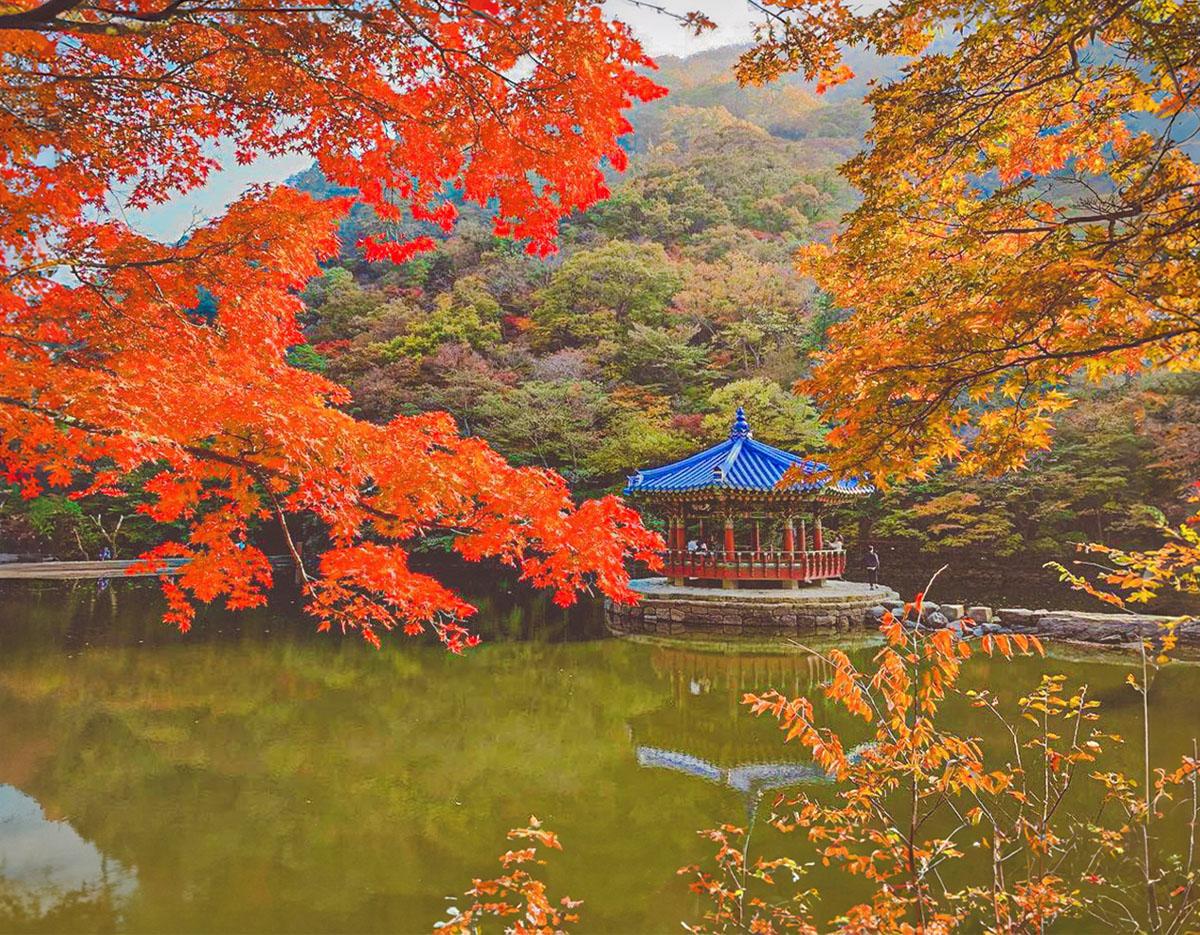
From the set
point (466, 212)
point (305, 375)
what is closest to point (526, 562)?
point (305, 375)

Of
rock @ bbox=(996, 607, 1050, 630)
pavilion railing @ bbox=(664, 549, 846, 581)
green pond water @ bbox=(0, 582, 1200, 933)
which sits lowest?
green pond water @ bbox=(0, 582, 1200, 933)

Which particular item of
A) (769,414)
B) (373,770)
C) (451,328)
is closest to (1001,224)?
(373,770)

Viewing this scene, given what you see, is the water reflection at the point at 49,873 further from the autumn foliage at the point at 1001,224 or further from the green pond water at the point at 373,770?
the autumn foliage at the point at 1001,224

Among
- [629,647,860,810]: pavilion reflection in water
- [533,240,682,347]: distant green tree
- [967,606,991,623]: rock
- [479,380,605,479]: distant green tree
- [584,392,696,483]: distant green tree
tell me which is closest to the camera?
[629,647,860,810]: pavilion reflection in water

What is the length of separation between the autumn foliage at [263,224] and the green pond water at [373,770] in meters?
1.59

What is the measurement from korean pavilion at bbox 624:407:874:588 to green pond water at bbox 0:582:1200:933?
3147 mm

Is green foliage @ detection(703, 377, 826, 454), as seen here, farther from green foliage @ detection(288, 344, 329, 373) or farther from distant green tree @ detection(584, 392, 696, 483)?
green foliage @ detection(288, 344, 329, 373)

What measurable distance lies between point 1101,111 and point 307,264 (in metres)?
3.75

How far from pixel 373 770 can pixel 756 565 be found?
9054 millimetres

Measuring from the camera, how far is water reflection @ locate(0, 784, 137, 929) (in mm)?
3656

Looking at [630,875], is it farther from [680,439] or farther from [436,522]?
[680,439]

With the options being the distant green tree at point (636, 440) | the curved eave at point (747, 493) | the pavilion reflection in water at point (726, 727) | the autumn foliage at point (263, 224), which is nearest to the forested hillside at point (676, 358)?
the distant green tree at point (636, 440)

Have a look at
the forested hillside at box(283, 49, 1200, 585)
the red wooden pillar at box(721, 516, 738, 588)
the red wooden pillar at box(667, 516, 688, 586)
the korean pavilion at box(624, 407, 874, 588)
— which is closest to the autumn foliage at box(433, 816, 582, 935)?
the korean pavilion at box(624, 407, 874, 588)

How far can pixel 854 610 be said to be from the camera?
12250mm
